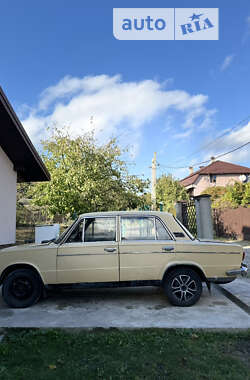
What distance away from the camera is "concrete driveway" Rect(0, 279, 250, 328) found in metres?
4.16

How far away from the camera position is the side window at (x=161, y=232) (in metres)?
5.12

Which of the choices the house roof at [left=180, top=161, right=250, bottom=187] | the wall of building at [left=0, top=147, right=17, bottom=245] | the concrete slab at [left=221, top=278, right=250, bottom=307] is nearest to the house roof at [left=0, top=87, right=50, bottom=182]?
the wall of building at [left=0, top=147, right=17, bottom=245]

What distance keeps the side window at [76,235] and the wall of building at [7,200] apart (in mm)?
5338

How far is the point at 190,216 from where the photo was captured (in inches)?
395

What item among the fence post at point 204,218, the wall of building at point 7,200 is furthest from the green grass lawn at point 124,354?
A: the wall of building at point 7,200

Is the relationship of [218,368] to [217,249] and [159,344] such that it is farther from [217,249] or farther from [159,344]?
[217,249]

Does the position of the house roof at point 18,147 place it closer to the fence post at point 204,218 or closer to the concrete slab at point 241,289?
the fence post at point 204,218

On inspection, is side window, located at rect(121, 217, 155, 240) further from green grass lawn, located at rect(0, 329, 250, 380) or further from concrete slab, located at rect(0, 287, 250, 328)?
green grass lawn, located at rect(0, 329, 250, 380)

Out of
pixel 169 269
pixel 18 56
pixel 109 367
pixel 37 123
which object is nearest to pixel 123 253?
pixel 169 269

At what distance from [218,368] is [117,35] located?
351 inches

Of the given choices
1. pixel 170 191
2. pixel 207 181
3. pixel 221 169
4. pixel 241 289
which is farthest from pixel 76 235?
pixel 221 169

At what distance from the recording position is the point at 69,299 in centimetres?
547

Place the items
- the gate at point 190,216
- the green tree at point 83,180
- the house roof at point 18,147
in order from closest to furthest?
the house roof at point 18,147 < the gate at point 190,216 < the green tree at point 83,180

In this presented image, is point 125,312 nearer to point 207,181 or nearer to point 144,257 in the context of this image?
point 144,257
